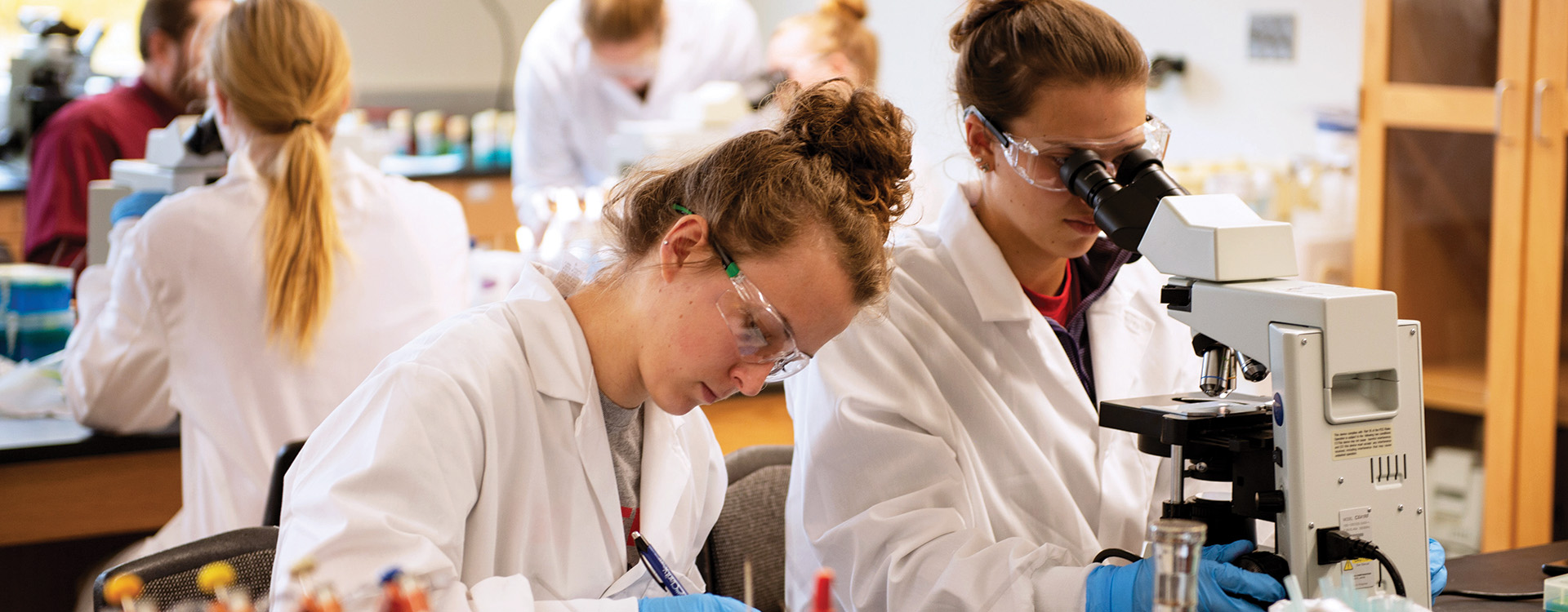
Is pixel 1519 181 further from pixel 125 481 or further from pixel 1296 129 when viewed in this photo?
pixel 125 481

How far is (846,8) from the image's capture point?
3383mm

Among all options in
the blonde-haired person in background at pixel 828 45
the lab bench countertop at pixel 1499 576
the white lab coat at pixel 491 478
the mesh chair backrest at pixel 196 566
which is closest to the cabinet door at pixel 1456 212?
the blonde-haired person in background at pixel 828 45

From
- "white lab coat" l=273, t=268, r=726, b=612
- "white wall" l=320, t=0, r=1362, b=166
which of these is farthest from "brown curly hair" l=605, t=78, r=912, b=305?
"white wall" l=320, t=0, r=1362, b=166

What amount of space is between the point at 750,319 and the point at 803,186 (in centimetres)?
13

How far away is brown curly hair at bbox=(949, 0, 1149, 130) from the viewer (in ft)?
4.80

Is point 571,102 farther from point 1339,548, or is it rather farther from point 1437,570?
point 1339,548

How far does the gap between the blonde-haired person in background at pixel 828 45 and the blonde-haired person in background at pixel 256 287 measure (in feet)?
4.15

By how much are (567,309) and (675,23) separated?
339cm

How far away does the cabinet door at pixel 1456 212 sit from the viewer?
2930 millimetres

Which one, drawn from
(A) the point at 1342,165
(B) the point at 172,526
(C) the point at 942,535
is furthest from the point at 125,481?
(A) the point at 1342,165

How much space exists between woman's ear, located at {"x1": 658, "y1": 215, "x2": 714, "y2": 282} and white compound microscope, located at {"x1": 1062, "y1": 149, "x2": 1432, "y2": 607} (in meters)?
0.42

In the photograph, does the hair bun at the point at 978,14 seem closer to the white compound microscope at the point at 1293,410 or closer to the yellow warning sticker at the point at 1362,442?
the white compound microscope at the point at 1293,410

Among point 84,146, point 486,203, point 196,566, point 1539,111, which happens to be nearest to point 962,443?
point 196,566

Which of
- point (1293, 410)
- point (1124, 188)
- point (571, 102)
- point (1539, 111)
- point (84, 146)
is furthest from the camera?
point (571, 102)
